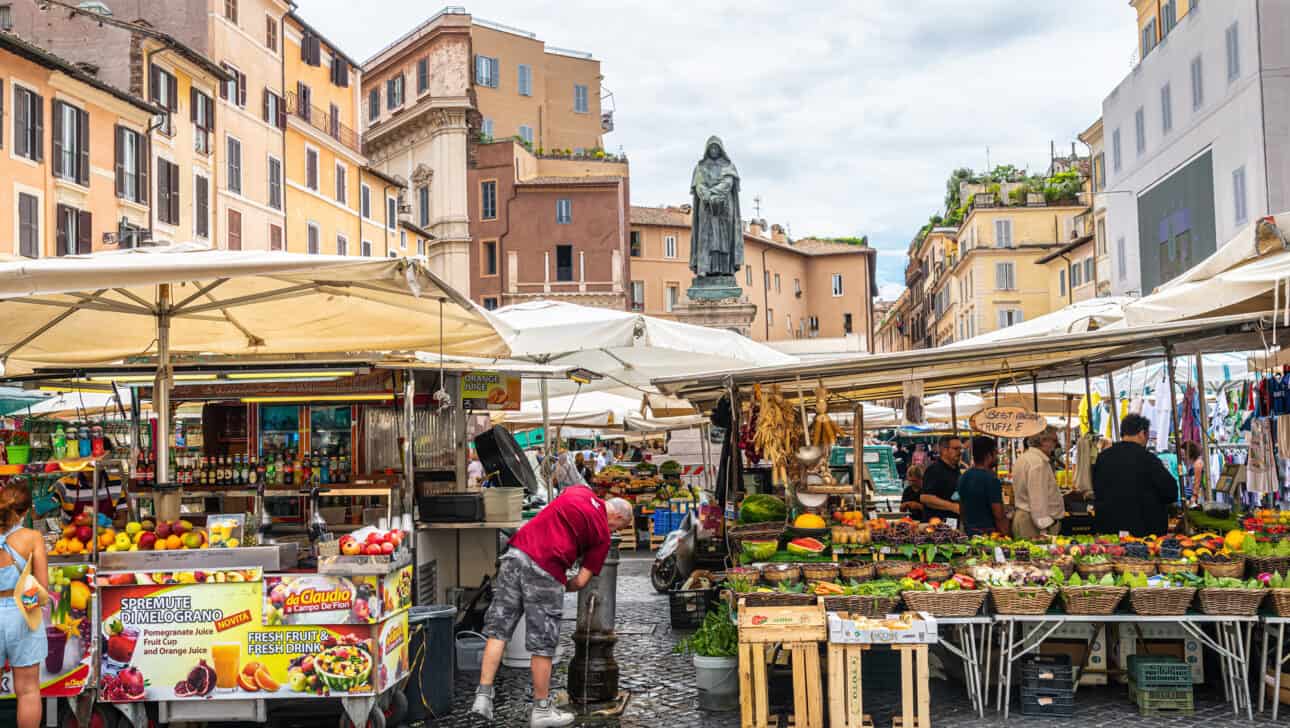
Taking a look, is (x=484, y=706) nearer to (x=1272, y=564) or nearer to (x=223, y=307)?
(x=223, y=307)

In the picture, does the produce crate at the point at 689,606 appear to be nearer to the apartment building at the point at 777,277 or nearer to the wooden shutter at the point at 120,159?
the wooden shutter at the point at 120,159

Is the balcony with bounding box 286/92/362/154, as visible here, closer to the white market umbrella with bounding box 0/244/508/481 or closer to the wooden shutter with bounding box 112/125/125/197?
the wooden shutter with bounding box 112/125/125/197

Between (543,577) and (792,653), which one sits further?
(543,577)

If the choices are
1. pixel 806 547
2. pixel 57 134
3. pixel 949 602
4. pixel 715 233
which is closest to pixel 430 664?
pixel 806 547

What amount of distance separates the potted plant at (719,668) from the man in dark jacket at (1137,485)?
10.8ft

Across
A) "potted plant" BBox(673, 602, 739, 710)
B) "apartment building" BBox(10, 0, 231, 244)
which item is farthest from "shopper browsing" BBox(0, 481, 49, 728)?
"apartment building" BBox(10, 0, 231, 244)

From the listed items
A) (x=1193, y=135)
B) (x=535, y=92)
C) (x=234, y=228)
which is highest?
(x=535, y=92)

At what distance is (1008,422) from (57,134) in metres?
24.1

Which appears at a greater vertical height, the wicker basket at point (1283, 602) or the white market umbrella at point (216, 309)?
the white market umbrella at point (216, 309)

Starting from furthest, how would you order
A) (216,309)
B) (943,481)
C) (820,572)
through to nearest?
(943,481), (216,309), (820,572)

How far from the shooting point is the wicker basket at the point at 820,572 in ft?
25.8

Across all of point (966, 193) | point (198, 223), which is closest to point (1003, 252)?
point (966, 193)

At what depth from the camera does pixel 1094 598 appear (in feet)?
23.8

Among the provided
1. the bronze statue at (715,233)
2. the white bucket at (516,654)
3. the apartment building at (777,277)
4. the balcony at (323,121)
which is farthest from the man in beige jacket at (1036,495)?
the apartment building at (777,277)
